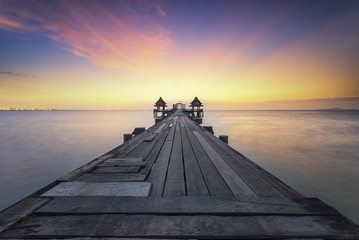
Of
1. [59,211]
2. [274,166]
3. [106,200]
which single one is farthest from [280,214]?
[274,166]

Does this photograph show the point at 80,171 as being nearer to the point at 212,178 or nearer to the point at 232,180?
the point at 212,178

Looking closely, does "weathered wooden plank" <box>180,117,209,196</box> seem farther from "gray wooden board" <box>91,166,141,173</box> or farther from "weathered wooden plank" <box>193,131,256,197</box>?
"gray wooden board" <box>91,166,141,173</box>

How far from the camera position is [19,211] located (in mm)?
1757

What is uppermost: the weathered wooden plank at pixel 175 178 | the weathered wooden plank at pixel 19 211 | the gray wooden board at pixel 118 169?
the weathered wooden plank at pixel 19 211

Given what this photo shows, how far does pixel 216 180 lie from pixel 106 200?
5.30ft

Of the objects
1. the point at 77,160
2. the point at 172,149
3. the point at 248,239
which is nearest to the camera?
the point at 248,239

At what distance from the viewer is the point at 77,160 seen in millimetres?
12938

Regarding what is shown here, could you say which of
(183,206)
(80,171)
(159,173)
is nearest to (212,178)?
(159,173)

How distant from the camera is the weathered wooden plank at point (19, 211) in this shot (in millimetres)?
1590

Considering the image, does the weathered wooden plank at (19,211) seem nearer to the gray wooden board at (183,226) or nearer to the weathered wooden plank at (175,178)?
the gray wooden board at (183,226)

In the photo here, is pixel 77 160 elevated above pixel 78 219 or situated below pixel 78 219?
below

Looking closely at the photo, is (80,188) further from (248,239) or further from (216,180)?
(248,239)

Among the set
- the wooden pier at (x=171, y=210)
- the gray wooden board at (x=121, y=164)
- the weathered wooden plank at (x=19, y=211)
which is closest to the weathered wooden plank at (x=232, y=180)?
the wooden pier at (x=171, y=210)

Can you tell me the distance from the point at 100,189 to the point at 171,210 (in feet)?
3.72
